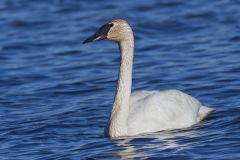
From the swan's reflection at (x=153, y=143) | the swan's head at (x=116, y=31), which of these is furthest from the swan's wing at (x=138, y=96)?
the swan's head at (x=116, y=31)

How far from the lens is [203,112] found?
44.8ft

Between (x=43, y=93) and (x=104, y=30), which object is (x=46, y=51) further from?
(x=104, y=30)

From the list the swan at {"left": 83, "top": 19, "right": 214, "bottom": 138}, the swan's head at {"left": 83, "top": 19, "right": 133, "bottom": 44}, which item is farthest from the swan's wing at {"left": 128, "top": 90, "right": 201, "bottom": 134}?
the swan's head at {"left": 83, "top": 19, "right": 133, "bottom": 44}

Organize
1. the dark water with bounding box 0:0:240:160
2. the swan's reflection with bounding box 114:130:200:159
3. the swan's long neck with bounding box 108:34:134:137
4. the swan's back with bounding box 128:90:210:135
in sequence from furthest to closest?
the swan's back with bounding box 128:90:210:135
the swan's long neck with bounding box 108:34:134:137
the dark water with bounding box 0:0:240:160
the swan's reflection with bounding box 114:130:200:159

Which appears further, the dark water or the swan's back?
the swan's back

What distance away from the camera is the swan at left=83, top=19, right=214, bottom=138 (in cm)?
1277

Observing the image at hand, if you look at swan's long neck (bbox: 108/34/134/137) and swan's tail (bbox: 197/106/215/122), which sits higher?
swan's long neck (bbox: 108/34/134/137)

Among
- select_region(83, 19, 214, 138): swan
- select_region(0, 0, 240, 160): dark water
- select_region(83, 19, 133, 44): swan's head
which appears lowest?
select_region(0, 0, 240, 160): dark water

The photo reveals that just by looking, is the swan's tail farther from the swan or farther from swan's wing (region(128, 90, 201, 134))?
the swan

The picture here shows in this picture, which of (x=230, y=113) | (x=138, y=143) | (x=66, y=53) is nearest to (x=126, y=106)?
(x=138, y=143)

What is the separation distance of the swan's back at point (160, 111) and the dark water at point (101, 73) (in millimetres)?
221

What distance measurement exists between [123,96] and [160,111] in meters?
0.56

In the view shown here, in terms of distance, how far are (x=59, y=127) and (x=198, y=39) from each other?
7206 mm

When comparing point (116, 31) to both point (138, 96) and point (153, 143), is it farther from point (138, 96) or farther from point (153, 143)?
point (153, 143)
